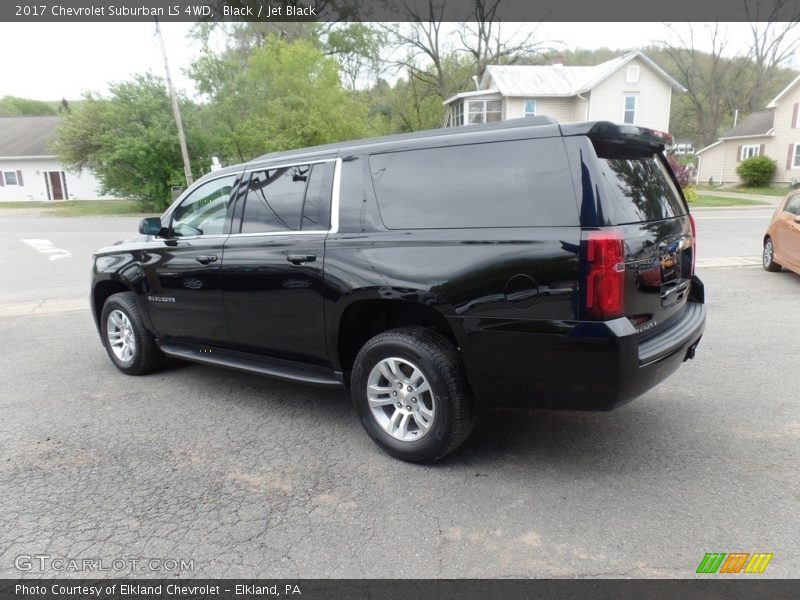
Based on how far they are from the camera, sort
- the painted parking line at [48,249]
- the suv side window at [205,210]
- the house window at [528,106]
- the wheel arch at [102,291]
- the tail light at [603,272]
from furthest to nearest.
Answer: the house window at [528,106]
the painted parking line at [48,249]
the wheel arch at [102,291]
the suv side window at [205,210]
the tail light at [603,272]

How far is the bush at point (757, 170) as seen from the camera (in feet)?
119

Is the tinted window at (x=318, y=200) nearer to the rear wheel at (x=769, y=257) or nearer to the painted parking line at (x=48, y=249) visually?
the rear wheel at (x=769, y=257)

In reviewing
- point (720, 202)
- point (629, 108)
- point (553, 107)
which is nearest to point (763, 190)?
point (629, 108)

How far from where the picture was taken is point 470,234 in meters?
3.07

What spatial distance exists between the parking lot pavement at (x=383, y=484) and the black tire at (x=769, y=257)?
5.20 metres

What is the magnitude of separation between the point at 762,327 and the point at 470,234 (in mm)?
4779

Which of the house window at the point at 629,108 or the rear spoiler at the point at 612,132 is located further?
the house window at the point at 629,108

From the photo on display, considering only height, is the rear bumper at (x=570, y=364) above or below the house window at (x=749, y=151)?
below

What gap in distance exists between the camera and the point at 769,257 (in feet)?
30.9

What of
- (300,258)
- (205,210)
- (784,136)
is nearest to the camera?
(300,258)

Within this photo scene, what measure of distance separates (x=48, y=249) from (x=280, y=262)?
13.6m

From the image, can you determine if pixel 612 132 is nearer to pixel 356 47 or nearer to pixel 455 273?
pixel 455 273

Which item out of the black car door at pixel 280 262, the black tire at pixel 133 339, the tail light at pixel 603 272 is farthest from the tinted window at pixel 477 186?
the black tire at pixel 133 339
